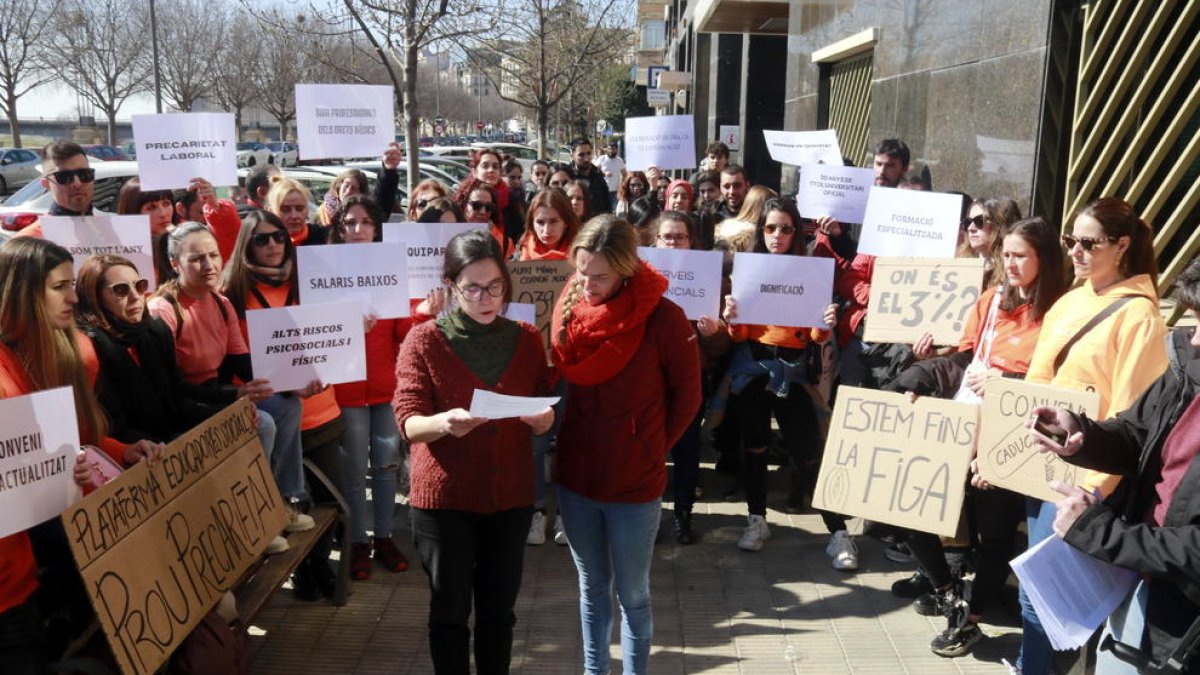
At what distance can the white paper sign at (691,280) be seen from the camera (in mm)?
5203

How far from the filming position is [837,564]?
17.6 ft

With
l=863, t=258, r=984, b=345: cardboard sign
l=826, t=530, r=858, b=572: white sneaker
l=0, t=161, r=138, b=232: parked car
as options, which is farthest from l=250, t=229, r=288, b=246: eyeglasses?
l=0, t=161, r=138, b=232: parked car

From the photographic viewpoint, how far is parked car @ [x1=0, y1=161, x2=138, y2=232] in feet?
41.5

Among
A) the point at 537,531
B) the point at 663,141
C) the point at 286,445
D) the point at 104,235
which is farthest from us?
the point at 663,141

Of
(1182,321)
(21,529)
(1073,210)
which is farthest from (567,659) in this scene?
(1073,210)

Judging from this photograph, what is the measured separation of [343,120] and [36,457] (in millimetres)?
4347

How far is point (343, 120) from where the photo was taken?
6887 millimetres

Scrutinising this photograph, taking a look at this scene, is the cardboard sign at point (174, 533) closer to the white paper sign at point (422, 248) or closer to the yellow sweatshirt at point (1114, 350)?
the white paper sign at point (422, 248)

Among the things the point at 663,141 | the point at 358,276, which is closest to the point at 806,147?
the point at 663,141

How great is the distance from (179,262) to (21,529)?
1815 millimetres

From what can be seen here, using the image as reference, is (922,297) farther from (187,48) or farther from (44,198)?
(187,48)

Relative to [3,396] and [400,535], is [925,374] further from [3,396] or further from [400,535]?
[3,396]

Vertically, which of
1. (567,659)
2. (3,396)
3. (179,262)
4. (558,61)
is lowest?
(567,659)

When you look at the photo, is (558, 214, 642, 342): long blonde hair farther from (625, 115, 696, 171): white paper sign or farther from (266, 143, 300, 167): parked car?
(266, 143, 300, 167): parked car
